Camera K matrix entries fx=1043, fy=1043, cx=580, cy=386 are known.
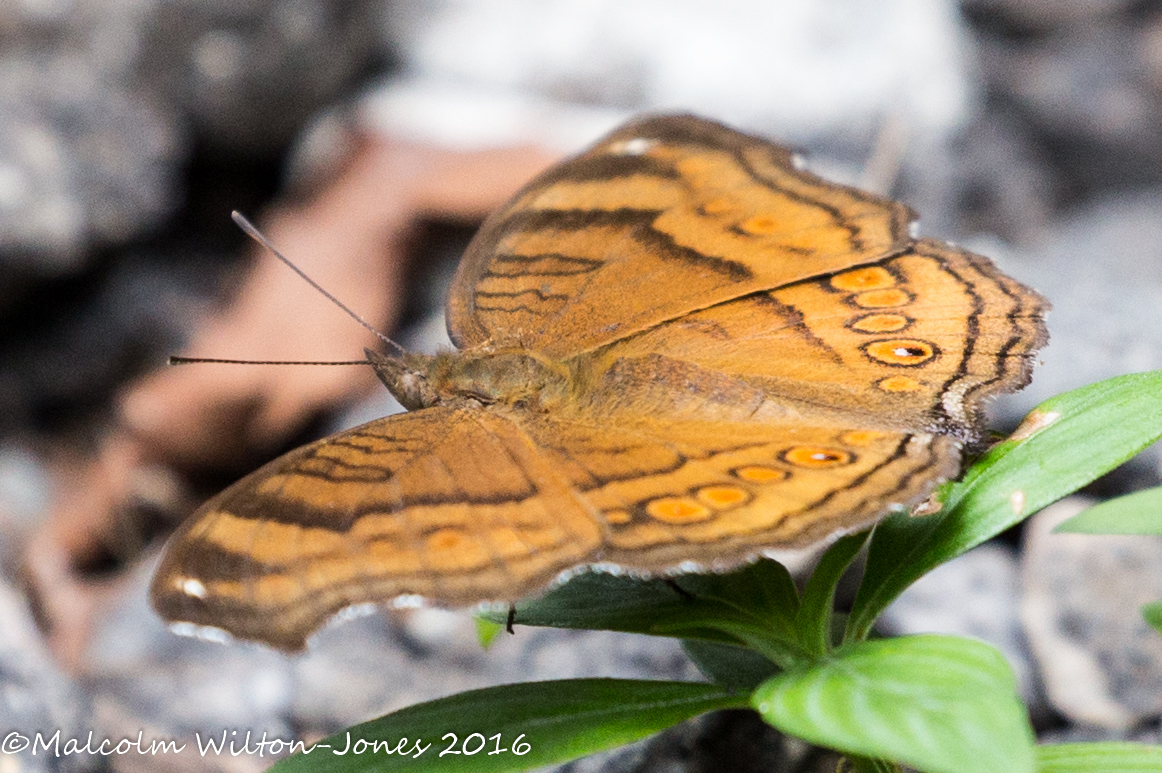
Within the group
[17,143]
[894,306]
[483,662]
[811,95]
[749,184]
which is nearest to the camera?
[894,306]

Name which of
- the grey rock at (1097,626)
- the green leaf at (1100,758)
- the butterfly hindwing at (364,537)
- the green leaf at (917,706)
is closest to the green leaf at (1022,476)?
the green leaf at (917,706)

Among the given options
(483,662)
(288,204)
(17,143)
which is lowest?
(483,662)

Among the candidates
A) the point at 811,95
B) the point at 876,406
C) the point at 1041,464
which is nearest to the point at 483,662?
the point at 876,406

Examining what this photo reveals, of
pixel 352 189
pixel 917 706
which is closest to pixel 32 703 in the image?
pixel 917 706

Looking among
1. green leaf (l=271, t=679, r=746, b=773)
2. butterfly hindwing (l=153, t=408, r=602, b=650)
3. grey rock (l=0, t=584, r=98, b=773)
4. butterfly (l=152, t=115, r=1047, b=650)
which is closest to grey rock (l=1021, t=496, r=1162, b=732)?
butterfly (l=152, t=115, r=1047, b=650)

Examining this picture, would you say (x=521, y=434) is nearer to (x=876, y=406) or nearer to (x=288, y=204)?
(x=876, y=406)

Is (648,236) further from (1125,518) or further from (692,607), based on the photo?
(1125,518)

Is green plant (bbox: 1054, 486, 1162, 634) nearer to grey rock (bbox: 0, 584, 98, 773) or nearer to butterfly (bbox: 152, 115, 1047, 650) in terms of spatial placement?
butterfly (bbox: 152, 115, 1047, 650)
